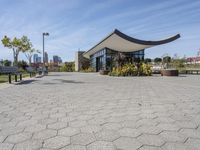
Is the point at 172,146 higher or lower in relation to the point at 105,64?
lower

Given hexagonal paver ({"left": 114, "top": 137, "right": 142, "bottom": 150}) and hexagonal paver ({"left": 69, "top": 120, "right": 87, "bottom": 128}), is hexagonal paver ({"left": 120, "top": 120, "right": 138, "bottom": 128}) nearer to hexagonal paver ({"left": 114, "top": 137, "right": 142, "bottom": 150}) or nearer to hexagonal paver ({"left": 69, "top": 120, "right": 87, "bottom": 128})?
hexagonal paver ({"left": 114, "top": 137, "right": 142, "bottom": 150})

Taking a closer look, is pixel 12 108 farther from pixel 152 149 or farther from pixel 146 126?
pixel 152 149

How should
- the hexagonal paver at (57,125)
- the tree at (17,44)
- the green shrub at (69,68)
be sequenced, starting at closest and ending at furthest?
the hexagonal paver at (57,125), the tree at (17,44), the green shrub at (69,68)

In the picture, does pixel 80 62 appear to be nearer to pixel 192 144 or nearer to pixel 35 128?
pixel 35 128

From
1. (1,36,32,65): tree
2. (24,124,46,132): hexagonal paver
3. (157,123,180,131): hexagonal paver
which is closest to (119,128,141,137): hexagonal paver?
(157,123,180,131): hexagonal paver

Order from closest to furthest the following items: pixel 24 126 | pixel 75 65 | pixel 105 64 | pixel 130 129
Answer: pixel 130 129
pixel 24 126
pixel 105 64
pixel 75 65

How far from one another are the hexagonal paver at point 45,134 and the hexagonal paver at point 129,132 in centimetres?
119

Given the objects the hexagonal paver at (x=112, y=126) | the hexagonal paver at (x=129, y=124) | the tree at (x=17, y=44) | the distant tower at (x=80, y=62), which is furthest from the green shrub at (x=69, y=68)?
the hexagonal paver at (x=112, y=126)

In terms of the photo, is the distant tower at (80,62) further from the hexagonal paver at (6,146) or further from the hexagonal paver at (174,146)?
the hexagonal paver at (174,146)

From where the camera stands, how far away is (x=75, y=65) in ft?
169

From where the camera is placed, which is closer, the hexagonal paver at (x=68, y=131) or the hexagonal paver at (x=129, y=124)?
the hexagonal paver at (x=68, y=131)

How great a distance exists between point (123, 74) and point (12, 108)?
1684 cm

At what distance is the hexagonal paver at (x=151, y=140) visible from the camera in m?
3.09

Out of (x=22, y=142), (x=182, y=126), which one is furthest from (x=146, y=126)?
(x=22, y=142)
